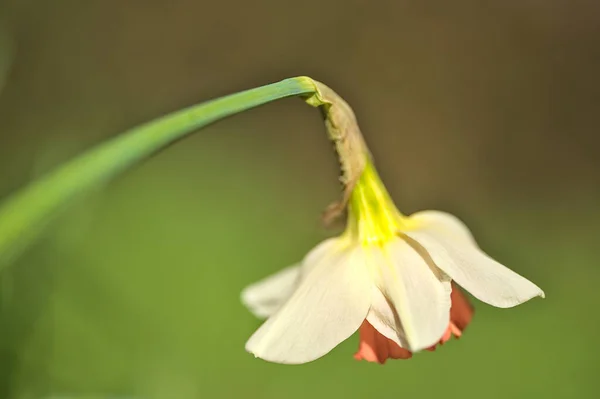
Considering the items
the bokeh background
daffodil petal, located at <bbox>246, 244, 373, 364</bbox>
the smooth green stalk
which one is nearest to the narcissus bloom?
daffodil petal, located at <bbox>246, 244, 373, 364</bbox>

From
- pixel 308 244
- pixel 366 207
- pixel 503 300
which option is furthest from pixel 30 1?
pixel 503 300

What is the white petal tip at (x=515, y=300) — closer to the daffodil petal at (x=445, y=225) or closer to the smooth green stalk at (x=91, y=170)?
the daffodil petal at (x=445, y=225)

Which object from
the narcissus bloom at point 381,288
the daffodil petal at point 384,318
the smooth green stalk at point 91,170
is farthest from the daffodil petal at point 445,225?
the smooth green stalk at point 91,170

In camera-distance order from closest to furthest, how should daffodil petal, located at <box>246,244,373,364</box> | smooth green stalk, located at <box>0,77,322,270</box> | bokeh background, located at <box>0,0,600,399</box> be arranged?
smooth green stalk, located at <box>0,77,322,270</box> → daffodil petal, located at <box>246,244,373,364</box> → bokeh background, located at <box>0,0,600,399</box>

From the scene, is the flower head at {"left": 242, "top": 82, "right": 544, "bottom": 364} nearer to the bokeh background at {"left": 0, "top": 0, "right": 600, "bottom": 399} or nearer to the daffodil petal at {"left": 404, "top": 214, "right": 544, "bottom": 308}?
the daffodil petal at {"left": 404, "top": 214, "right": 544, "bottom": 308}

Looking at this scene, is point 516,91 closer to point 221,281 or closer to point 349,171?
point 221,281

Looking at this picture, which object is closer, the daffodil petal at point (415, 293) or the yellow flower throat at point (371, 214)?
the daffodil petal at point (415, 293)
